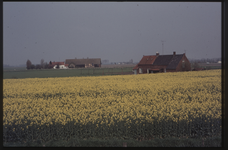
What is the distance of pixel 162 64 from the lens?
8648 mm

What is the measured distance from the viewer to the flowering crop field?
16.4 ft

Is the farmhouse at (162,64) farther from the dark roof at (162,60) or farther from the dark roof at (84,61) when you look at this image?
the dark roof at (84,61)

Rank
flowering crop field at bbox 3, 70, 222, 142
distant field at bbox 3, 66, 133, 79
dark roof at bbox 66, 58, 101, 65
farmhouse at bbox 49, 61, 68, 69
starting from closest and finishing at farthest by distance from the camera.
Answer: flowering crop field at bbox 3, 70, 222, 142 → dark roof at bbox 66, 58, 101, 65 → farmhouse at bbox 49, 61, 68, 69 → distant field at bbox 3, 66, 133, 79

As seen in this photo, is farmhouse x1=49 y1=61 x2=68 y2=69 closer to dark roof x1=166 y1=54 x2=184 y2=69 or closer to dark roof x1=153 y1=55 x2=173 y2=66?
dark roof x1=153 y1=55 x2=173 y2=66

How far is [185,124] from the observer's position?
5109mm

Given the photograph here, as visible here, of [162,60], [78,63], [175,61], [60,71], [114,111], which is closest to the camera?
[114,111]

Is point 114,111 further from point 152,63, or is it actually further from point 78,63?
point 152,63

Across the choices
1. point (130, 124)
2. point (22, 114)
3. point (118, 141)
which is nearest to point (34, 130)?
point (22, 114)

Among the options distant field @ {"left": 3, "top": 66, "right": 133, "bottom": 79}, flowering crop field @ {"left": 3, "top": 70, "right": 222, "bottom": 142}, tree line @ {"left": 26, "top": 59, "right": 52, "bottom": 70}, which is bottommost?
flowering crop field @ {"left": 3, "top": 70, "right": 222, "bottom": 142}

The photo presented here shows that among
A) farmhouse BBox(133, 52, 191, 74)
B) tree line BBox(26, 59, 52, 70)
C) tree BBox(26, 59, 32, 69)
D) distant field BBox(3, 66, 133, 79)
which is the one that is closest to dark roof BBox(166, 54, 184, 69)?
farmhouse BBox(133, 52, 191, 74)

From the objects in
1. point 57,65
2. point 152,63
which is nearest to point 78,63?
point 57,65

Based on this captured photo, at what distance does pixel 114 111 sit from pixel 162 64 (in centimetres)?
434

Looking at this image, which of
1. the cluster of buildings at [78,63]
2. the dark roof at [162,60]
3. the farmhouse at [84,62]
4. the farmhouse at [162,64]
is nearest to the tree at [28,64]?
the cluster of buildings at [78,63]

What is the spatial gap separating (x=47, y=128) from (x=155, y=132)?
3.26m
